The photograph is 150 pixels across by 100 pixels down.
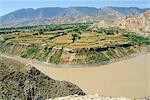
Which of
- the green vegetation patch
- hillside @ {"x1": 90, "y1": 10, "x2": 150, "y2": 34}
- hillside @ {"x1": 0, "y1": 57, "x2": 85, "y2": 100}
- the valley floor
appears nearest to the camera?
hillside @ {"x1": 0, "y1": 57, "x2": 85, "y2": 100}

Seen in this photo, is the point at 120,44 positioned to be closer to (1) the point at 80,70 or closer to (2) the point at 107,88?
(1) the point at 80,70

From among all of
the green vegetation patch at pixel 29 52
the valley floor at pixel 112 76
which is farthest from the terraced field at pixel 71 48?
the valley floor at pixel 112 76

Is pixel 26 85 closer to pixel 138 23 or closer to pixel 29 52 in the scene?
pixel 29 52

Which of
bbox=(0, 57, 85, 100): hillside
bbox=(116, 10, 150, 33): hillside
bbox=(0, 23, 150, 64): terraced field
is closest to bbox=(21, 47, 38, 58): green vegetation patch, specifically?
bbox=(0, 23, 150, 64): terraced field

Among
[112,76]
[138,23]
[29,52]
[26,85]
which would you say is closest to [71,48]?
[29,52]

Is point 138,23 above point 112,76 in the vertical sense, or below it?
below

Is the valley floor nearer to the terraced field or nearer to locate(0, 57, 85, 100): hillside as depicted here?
the terraced field

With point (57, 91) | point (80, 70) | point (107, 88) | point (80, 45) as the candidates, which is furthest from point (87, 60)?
point (57, 91)
